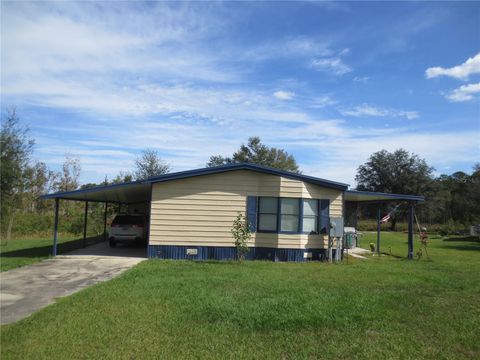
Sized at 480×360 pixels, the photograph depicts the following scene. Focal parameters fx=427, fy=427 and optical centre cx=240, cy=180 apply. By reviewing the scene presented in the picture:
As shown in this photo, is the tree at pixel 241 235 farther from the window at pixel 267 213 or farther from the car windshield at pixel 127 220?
the car windshield at pixel 127 220

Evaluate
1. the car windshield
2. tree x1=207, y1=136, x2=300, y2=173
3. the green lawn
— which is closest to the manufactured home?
the car windshield

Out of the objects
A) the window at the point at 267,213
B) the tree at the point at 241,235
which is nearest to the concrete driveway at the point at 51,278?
the tree at the point at 241,235

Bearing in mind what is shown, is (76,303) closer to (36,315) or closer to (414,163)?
(36,315)

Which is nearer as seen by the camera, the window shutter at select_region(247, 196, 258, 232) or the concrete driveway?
the concrete driveway

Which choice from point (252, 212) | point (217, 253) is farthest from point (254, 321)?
point (252, 212)

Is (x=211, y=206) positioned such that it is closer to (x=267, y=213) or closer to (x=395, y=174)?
(x=267, y=213)

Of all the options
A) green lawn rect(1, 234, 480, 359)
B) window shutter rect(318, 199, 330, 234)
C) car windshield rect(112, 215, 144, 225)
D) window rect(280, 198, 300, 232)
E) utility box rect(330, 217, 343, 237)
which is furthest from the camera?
car windshield rect(112, 215, 144, 225)

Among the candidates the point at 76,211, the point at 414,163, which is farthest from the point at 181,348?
the point at 414,163

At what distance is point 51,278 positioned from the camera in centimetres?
1037

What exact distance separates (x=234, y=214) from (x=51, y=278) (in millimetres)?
6235

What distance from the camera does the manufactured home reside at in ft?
47.3

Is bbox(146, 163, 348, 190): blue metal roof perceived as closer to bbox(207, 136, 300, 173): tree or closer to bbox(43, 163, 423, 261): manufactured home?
bbox(43, 163, 423, 261): manufactured home

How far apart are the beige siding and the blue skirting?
0.17 meters

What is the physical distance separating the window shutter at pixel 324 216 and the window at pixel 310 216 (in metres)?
0.17
